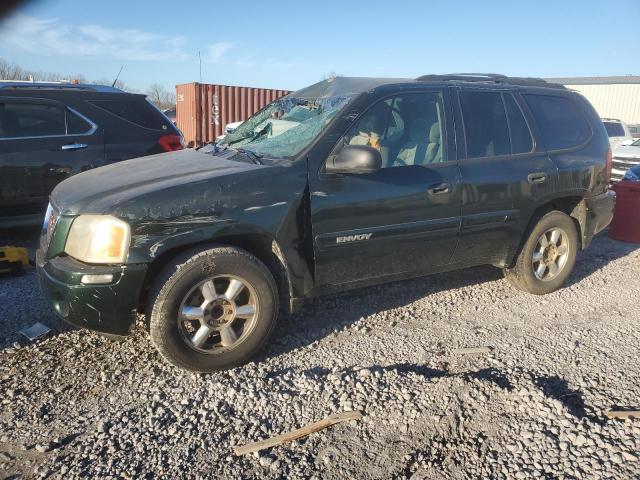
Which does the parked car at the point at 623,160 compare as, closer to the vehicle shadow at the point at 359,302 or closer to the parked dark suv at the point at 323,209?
the vehicle shadow at the point at 359,302

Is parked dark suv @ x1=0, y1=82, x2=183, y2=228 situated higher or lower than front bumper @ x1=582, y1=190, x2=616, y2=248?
higher

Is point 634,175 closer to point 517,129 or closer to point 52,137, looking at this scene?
point 517,129

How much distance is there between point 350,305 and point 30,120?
4025 mm

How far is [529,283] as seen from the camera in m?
4.64

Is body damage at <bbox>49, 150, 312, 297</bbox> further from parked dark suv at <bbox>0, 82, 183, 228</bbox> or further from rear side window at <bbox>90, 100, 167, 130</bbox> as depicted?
rear side window at <bbox>90, 100, 167, 130</bbox>

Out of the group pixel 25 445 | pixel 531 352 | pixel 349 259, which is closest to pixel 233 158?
pixel 349 259

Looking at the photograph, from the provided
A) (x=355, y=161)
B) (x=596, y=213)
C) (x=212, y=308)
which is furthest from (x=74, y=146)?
(x=596, y=213)

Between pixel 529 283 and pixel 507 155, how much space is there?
1.19 metres

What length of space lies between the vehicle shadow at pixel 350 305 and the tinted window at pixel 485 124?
4.47 feet

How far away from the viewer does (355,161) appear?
336 centimetres

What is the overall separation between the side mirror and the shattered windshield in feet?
0.81

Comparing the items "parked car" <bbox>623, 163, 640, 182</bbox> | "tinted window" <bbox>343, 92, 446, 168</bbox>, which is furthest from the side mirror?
"parked car" <bbox>623, 163, 640, 182</bbox>

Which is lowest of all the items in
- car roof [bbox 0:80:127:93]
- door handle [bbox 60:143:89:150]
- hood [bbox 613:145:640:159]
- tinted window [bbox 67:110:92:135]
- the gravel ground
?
the gravel ground

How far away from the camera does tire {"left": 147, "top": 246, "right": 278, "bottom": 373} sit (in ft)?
9.91
